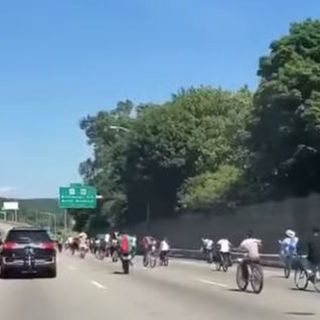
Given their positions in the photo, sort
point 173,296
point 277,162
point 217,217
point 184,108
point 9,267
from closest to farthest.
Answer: point 173,296 → point 9,267 → point 277,162 → point 217,217 → point 184,108

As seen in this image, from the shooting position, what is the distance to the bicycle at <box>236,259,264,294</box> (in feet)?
79.5

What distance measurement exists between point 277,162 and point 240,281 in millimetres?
26332

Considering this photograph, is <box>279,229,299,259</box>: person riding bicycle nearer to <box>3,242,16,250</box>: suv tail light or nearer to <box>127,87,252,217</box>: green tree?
<box>3,242,16,250</box>: suv tail light

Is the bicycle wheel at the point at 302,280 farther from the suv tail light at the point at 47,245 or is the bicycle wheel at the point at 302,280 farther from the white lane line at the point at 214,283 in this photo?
the suv tail light at the point at 47,245

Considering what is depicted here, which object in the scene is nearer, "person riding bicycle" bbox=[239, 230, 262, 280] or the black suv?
"person riding bicycle" bbox=[239, 230, 262, 280]

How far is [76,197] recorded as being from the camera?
84.8m

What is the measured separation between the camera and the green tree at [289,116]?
4841 cm

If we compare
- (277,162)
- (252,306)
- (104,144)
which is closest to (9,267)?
(252,306)

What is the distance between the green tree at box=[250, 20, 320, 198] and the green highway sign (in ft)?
107

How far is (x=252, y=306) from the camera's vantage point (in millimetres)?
19500

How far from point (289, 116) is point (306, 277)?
23547mm

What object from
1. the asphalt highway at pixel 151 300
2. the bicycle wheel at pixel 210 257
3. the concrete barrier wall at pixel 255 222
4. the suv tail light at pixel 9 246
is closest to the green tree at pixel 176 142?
the concrete barrier wall at pixel 255 222

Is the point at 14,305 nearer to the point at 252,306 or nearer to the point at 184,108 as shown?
the point at 252,306

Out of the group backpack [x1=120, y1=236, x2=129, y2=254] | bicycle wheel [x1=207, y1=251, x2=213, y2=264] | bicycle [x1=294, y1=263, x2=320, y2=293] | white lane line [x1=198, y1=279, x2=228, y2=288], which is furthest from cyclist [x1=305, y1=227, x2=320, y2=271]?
bicycle wheel [x1=207, y1=251, x2=213, y2=264]
